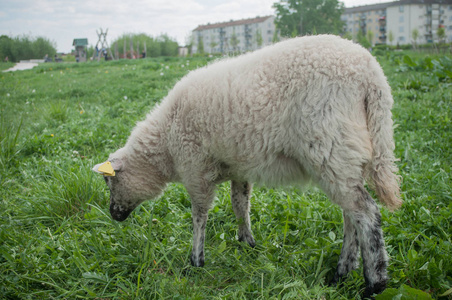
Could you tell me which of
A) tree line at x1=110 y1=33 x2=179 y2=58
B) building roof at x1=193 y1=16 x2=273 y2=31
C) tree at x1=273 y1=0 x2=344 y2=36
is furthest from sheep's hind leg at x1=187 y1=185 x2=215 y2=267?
building roof at x1=193 y1=16 x2=273 y2=31

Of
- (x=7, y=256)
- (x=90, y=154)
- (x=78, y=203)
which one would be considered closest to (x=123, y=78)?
(x=90, y=154)

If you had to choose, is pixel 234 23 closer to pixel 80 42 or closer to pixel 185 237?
pixel 80 42

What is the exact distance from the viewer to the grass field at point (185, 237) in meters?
2.47

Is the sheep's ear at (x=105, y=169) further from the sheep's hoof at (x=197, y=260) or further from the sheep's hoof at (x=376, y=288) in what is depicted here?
the sheep's hoof at (x=376, y=288)

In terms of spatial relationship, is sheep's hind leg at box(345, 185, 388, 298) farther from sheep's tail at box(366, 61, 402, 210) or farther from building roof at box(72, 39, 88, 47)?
building roof at box(72, 39, 88, 47)

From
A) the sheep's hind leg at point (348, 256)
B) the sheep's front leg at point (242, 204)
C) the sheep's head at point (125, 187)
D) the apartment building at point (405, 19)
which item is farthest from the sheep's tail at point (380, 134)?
the apartment building at point (405, 19)

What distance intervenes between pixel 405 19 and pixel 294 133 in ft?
184

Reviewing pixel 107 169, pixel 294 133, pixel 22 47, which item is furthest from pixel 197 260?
pixel 22 47

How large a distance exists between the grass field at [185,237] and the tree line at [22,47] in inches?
106

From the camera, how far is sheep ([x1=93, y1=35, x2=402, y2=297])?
2285 mm

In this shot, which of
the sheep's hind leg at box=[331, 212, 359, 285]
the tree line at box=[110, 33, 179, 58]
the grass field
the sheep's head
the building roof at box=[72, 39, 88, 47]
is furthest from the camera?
the tree line at box=[110, 33, 179, 58]

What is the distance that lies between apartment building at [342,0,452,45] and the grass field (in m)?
27.9

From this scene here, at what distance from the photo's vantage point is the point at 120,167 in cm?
312

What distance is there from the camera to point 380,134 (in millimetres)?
2344
